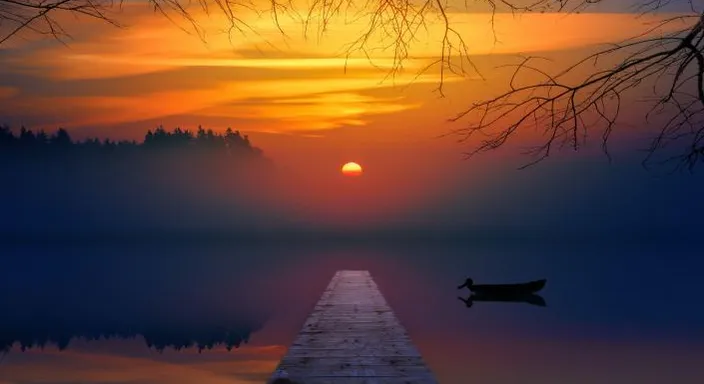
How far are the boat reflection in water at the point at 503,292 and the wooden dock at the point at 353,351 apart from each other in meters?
20.3

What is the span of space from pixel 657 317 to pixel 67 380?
75.0ft

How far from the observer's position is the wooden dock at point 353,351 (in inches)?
279

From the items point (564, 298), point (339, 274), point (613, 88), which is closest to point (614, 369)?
point (339, 274)

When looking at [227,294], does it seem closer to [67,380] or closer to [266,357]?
[266,357]

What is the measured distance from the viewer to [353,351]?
27.8 feet

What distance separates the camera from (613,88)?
3.76 metres

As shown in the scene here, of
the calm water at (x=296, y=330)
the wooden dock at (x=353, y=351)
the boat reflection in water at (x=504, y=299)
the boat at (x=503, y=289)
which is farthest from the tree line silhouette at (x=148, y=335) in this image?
the boat reflection in water at (x=504, y=299)

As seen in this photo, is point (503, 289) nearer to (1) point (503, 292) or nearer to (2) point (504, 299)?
(1) point (503, 292)

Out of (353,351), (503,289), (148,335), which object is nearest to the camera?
(353,351)

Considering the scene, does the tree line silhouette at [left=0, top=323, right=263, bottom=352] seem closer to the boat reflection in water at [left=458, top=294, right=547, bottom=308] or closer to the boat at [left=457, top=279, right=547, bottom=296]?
the boat at [left=457, top=279, right=547, bottom=296]

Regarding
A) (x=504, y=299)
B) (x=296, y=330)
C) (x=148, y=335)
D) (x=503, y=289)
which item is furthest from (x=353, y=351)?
(x=504, y=299)

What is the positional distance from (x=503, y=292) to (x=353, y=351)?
84.8ft

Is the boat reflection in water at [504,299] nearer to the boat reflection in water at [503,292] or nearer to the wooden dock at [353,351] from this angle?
the boat reflection in water at [503,292]

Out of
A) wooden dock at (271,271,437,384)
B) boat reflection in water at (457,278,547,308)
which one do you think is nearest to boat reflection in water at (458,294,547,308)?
boat reflection in water at (457,278,547,308)
